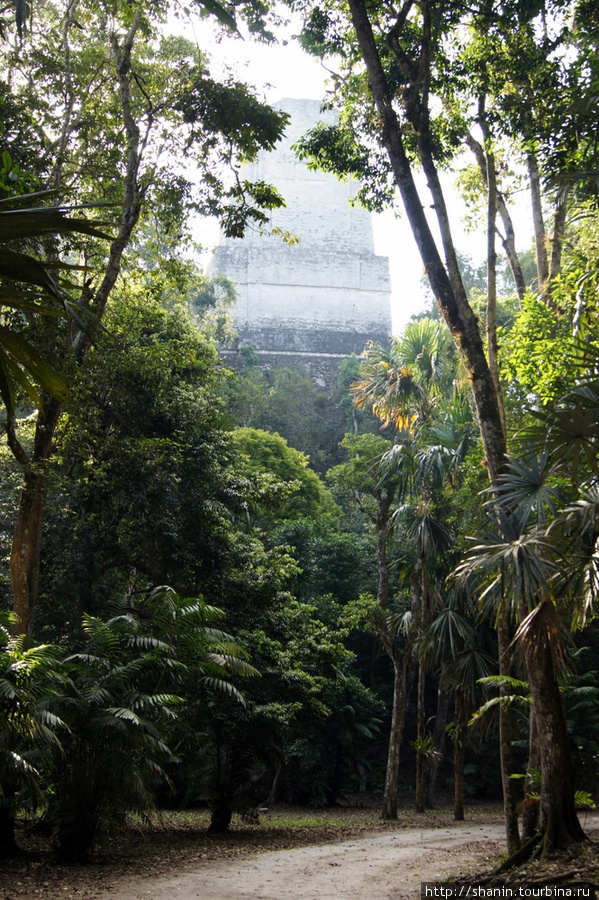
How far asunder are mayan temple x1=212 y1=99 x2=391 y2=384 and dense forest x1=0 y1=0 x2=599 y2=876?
28.5 meters

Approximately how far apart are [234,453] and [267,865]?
720 centimetres

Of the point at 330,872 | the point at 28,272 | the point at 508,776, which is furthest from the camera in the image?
the point at 330,872

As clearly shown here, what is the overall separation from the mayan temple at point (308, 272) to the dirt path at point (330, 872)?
113 feet

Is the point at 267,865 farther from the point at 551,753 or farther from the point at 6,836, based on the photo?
the point at 551,753

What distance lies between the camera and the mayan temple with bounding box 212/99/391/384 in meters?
44.4

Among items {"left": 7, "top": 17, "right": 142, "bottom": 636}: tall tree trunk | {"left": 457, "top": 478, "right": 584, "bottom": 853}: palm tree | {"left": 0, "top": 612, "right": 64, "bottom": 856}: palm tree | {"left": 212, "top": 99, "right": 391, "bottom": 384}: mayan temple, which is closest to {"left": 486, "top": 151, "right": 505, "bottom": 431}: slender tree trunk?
{"left": 457, "top": 478, "right": 584, "bottom": 853}: palm tree

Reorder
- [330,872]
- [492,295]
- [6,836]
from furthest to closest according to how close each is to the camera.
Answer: [492,295]
[330,872]
[6,836]

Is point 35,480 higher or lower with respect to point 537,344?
lower

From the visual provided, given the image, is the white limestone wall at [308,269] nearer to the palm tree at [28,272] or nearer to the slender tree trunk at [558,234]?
the slender tree trunk at [558,234]

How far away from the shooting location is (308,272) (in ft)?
152

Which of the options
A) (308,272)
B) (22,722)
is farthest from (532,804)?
(308,272)

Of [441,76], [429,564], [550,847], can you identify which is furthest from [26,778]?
[429,564]

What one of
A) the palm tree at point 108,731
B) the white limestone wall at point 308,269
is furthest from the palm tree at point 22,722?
the white limestone wall at point 308,269

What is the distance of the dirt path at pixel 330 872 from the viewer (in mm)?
6305
